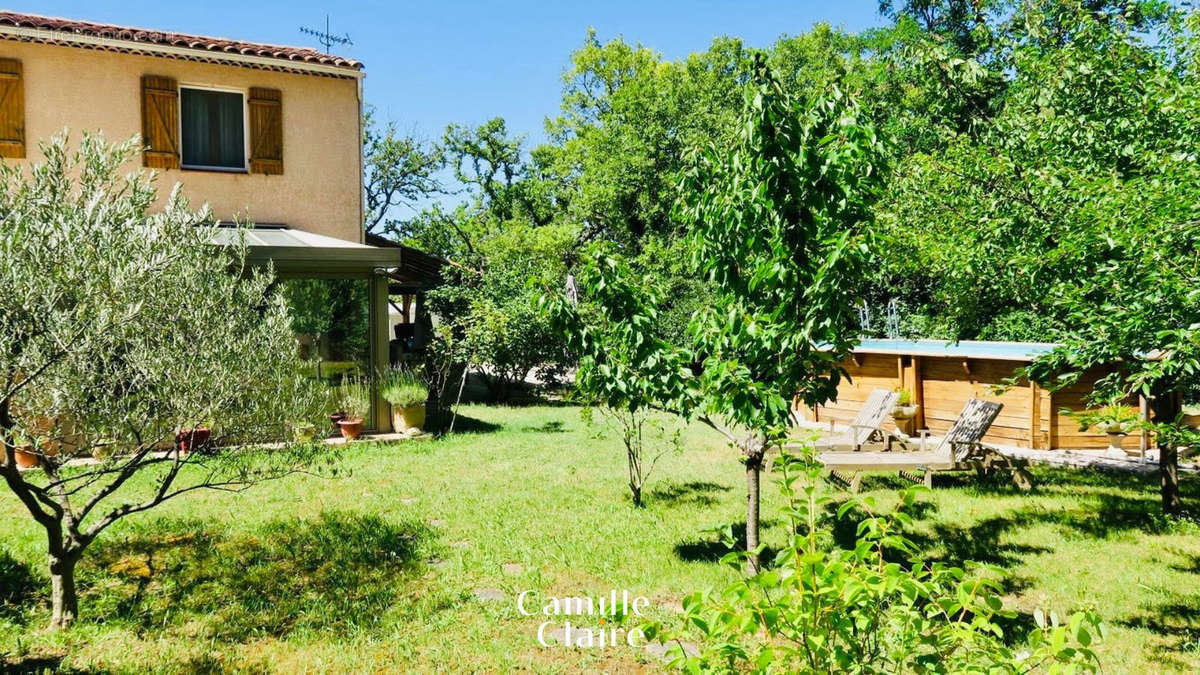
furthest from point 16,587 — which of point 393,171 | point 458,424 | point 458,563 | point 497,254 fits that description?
point 393,171

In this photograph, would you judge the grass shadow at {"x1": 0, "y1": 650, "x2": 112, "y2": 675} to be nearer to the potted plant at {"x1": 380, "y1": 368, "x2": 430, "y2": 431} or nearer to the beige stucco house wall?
the beige stucco house wall

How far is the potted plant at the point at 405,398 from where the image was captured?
13.3m

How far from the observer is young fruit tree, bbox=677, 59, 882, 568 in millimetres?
5582

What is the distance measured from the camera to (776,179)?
576 centimetres

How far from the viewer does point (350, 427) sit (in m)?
12.8

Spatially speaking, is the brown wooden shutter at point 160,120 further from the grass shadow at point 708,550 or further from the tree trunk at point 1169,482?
the tree trunk at point 1169,482

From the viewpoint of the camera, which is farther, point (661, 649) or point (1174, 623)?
point (1174, 623)

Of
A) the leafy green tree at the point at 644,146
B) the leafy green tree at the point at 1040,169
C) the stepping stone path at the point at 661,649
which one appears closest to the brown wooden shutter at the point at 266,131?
the leafy green tree at the point at 1040,169

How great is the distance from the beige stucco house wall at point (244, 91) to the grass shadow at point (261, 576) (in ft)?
19.1

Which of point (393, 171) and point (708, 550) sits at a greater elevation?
point (393, 171)

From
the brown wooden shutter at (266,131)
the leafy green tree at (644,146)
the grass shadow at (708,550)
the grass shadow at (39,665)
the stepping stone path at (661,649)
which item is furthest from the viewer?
the leafy green tree at (644,146)

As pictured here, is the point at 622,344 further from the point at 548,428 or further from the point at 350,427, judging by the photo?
the point at 548,428

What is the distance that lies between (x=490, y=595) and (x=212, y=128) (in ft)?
37.9

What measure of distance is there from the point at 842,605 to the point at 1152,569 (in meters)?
6.70
